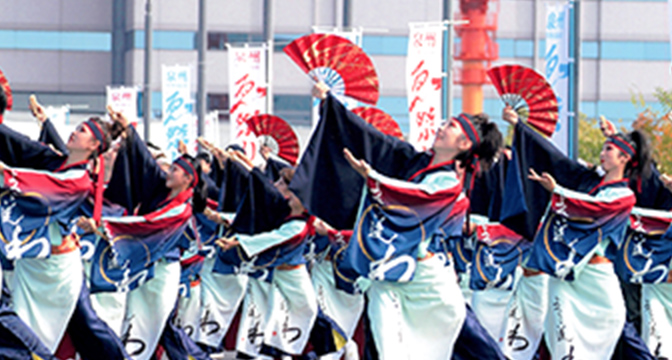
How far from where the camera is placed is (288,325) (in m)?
9.68

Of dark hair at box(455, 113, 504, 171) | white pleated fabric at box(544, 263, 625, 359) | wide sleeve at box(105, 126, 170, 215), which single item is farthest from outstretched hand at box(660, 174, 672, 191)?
wide sleeve at box(105, 126, 170, 215)

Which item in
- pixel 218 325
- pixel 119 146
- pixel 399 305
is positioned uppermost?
pixel 119 146

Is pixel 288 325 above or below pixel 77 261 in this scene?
below

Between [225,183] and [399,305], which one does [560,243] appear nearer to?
[399,305]

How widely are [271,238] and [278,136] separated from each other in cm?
192

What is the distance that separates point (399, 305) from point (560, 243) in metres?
1.86

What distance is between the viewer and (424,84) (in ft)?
51.3

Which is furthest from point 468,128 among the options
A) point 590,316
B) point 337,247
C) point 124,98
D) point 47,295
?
point 124,98

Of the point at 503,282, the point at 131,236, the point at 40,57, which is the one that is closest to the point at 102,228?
the point at 131,236

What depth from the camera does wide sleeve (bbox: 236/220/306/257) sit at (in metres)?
9.69

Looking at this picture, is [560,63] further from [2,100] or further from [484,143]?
Answer: [2,100]

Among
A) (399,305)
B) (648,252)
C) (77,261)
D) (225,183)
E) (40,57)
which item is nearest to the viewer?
(399,305)

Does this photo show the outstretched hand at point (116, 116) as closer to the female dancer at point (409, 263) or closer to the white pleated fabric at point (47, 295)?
the white pleated fabric at point (47, 295)

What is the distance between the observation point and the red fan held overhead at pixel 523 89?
28.3ft
